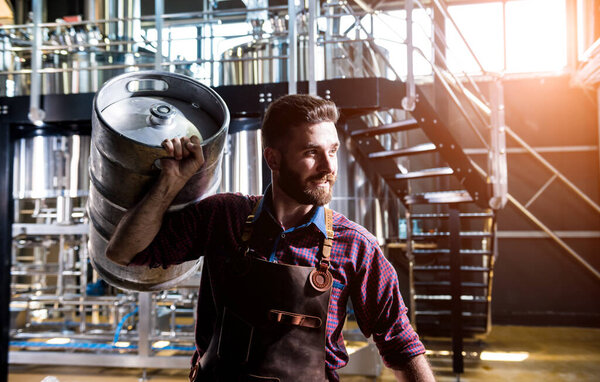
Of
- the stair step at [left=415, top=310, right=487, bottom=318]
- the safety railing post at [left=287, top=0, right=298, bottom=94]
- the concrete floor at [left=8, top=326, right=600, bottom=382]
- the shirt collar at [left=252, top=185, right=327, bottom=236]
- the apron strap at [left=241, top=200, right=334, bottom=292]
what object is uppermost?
the safety railing post at [left=287, top=0, right=298, bottom=94]

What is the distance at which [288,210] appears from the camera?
68.1 inches

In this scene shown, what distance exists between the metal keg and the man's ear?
0.18 metres

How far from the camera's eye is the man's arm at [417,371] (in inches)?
61.4

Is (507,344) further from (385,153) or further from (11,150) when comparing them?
(11,150)

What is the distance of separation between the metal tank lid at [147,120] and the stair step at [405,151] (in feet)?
Answer: 10.3

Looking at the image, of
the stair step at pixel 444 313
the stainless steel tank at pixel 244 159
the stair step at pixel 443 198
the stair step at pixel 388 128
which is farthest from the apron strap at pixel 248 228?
the stair step at pixel 444 313

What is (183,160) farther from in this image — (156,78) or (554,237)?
(554,237)

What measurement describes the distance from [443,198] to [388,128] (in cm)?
96

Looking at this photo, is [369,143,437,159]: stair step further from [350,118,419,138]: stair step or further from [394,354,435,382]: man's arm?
[394,354,435,382]: man's arm

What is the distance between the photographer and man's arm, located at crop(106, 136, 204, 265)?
1405 mm

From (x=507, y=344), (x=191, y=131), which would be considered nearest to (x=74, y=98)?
(x=191, y=131)

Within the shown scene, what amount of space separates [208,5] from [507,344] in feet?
21.1

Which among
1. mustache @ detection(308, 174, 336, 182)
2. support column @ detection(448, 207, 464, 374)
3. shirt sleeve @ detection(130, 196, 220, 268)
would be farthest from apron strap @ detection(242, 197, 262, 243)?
support column @ detection(448, 207, 464, 374)

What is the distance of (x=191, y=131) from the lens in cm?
160
